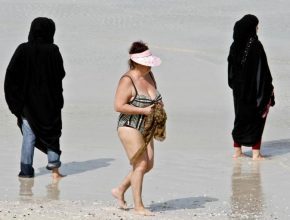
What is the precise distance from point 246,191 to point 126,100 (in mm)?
1934

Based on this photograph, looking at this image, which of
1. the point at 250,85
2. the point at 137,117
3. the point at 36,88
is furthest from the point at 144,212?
the point at 250,85

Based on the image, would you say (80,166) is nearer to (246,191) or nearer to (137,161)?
(246,191)

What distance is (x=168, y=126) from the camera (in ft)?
44.3

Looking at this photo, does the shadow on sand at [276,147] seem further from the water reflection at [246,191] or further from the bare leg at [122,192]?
the bare leg at [122,192]

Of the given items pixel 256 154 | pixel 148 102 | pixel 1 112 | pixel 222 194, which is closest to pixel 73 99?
pixel 1 112

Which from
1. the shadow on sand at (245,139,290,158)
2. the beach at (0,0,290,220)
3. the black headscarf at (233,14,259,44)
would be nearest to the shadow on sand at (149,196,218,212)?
the beach at (0,0,290,220)

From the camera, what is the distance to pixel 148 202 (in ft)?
30.3

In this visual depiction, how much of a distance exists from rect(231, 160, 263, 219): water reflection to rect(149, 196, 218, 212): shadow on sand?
25 centimetres

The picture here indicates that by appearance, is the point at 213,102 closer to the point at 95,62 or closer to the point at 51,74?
the point at 95,62

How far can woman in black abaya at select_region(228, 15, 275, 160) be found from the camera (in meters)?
11.6

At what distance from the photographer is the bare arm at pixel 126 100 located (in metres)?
8.45

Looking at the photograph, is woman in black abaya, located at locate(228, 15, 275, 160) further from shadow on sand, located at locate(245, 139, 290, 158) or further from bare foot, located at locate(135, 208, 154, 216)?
bare foot, located at locate(135, 208, 154, 216)

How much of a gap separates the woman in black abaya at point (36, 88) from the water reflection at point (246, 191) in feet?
5.68

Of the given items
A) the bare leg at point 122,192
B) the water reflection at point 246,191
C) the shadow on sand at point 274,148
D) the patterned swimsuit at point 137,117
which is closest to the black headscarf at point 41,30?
the patterned swimsuit at point 137,117
